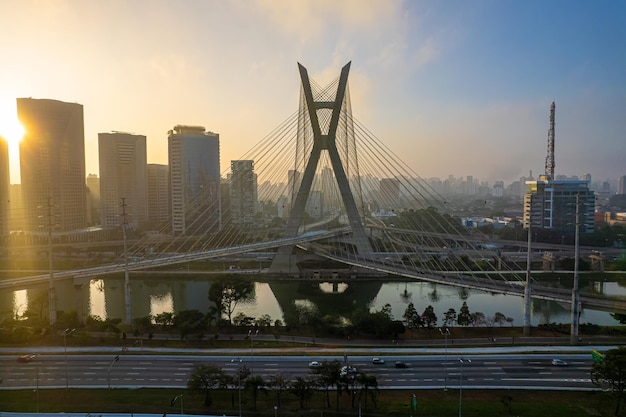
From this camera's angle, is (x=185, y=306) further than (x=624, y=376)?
Yes

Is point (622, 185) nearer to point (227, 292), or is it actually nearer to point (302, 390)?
point (227, 292)

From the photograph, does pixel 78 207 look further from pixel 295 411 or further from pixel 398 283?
pixel 295 411

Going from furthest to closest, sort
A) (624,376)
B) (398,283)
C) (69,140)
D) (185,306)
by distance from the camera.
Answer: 1. (69,140)
2. (398,283)
3. (185,306)
4. (624,376)

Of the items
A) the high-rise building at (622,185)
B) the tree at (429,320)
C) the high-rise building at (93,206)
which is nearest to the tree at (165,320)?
the tree at (429,320)

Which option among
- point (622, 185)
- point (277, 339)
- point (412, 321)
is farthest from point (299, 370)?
point (622, 185)

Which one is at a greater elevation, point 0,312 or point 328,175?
point 328,175

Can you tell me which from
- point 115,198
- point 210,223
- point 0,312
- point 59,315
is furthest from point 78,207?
point 59,315

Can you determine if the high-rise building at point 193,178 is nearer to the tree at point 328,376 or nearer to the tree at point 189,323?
the tree at point 189,323
